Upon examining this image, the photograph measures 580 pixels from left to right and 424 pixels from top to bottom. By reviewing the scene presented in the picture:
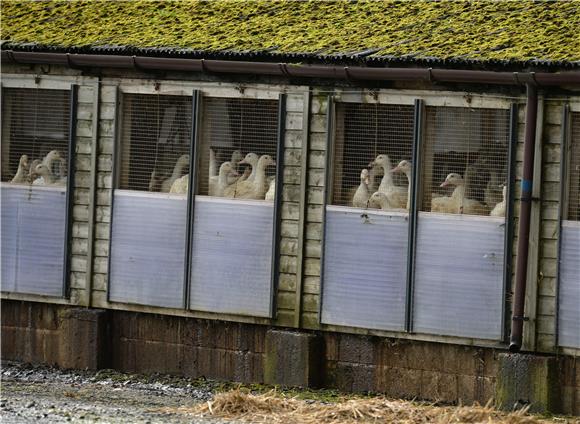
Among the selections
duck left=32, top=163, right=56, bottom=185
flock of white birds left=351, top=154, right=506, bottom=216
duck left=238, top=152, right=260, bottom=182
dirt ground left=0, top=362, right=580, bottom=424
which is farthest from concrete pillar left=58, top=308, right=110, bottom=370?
flock of white birds left=351, top=154, right=506, bottom=216

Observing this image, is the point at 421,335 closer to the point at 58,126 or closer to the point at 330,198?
the point at 330,198

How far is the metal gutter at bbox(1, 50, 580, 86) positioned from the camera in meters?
16.3

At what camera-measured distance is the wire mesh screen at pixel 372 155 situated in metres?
17.4

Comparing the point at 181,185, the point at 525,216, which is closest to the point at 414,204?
the point at 525,216

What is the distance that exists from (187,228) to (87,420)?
378 cm

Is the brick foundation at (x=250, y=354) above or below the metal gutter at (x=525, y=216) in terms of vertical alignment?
below

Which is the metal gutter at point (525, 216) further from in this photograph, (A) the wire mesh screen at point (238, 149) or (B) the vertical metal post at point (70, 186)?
(B) the vertical metal post at point (70, 186)

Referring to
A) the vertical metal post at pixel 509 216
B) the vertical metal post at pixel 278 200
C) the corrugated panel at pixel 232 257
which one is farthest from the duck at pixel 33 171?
the vertical metal post at pixel 509 216

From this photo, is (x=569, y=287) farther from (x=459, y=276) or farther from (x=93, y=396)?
(x=93, y=396)

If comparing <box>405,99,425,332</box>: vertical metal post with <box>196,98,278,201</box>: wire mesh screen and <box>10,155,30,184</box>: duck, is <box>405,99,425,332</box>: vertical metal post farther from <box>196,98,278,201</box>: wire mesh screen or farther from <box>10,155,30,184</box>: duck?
<box>10,155,30,184</box>: duck

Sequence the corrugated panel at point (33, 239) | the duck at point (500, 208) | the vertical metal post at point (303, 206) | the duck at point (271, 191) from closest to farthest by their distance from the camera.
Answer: the duck at point (500, 208)
the vertical metal post at point (303, 206)
the duck at point (271, 191)
the corrugated panel at point (33, 239)

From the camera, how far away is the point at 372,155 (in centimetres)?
1753

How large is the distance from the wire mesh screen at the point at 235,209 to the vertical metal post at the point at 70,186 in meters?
1.60

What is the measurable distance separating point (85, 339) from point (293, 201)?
2904mm
